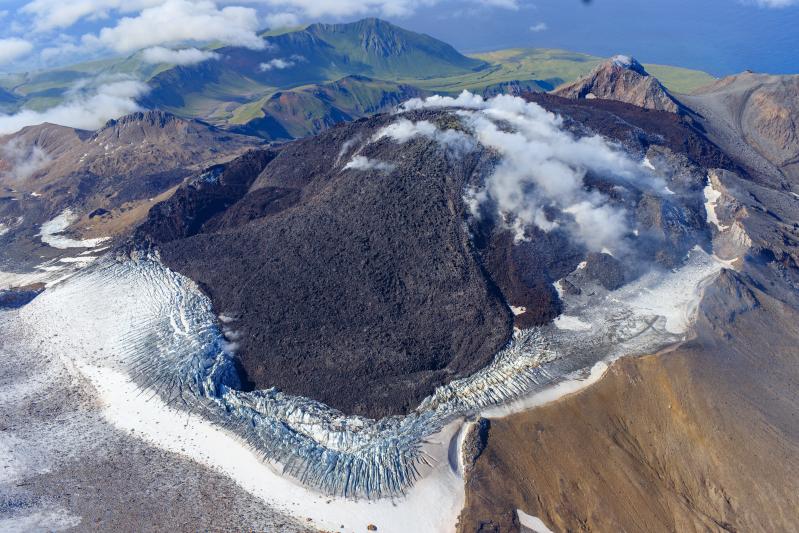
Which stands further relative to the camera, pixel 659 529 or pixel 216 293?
pixel 216 293

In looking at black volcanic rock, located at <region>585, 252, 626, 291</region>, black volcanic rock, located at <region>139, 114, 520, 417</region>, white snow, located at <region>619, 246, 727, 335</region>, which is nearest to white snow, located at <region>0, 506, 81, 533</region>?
black volcanic rock, located at <region>139, 114, 520, 417</region>

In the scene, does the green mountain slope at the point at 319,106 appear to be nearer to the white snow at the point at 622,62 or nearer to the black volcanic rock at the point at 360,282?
the white snow at the point at 622,62

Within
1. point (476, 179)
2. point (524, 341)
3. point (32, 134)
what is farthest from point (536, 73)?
point (524, 341)

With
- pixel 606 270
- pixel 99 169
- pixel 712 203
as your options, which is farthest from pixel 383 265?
pixel 99 169

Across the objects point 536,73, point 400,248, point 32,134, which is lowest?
point 536,73

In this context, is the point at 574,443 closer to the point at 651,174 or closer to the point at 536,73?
the point at 651,174

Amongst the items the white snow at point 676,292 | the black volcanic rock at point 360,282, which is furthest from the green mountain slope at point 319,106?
the white snow at point 676,292
